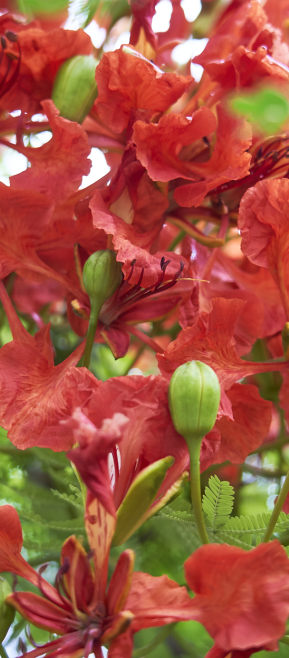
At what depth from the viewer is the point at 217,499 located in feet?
1.64

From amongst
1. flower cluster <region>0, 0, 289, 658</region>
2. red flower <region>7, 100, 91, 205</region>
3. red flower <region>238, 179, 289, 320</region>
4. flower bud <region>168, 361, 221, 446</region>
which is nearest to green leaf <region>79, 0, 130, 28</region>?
flower cluster <region>0, 0, 289, 658</region>

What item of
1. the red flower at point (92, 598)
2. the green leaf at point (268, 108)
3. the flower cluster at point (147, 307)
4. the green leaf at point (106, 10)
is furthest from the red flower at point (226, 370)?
the green leaf at point (106, 10)

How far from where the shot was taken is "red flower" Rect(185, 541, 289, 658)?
39 cm

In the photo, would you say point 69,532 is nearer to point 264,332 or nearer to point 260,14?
point 264,332

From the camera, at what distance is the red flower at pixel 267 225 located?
0.53 m

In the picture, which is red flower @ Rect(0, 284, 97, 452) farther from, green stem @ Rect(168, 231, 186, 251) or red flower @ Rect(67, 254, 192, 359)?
green stem @ Rect(168, 231, 186, 251)

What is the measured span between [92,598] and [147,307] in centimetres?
28

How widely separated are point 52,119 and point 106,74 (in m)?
0.07

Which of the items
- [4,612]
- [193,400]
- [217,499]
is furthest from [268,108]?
[4,612]

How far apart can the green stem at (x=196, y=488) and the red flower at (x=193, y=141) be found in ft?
0.83

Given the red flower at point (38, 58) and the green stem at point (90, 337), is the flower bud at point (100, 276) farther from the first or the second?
the red flower at point (38, 58)

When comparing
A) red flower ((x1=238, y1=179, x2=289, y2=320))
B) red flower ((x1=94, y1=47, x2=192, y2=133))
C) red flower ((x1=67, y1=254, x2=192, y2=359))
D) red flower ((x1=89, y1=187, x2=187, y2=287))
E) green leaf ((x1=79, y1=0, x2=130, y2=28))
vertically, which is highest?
green leaf ((x1=79, y1=0, x2=130, y2=28))

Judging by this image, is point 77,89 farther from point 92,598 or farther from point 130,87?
point 92,598

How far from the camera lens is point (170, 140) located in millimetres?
587
